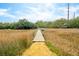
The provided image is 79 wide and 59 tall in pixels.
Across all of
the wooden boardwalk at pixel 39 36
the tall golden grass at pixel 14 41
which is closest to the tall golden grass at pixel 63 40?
the wooden boardwalk at pixel 39 36

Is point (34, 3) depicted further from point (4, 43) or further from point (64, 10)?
point (4, 43)

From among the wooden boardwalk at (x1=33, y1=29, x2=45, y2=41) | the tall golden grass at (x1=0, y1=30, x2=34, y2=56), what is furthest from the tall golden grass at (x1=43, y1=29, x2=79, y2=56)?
the tall golden grass at (x1=0, y1=30, x2=34, y2=56)

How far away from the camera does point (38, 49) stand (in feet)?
5.32

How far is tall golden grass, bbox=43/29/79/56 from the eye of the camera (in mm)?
1603

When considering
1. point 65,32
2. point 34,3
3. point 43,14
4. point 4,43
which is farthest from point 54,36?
point 4,43

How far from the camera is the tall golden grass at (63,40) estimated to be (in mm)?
1603

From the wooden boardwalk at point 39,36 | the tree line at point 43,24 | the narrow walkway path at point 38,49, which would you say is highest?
the tree line at point 43,24

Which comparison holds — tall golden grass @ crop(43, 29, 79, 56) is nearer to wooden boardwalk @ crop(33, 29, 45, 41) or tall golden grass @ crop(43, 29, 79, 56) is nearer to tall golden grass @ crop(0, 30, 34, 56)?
wooden boardwalk @ crop(33, 29, 45, 41)

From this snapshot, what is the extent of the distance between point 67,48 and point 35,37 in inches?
11.1

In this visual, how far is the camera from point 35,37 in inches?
63.9

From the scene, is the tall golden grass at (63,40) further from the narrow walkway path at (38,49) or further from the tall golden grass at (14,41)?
the tall golden grass at (14,41)

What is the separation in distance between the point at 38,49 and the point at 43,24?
Answer: 214 mm

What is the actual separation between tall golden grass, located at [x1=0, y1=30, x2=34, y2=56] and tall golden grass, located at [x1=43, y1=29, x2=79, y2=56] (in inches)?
6.0

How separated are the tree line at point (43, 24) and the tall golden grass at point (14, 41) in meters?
0.04
